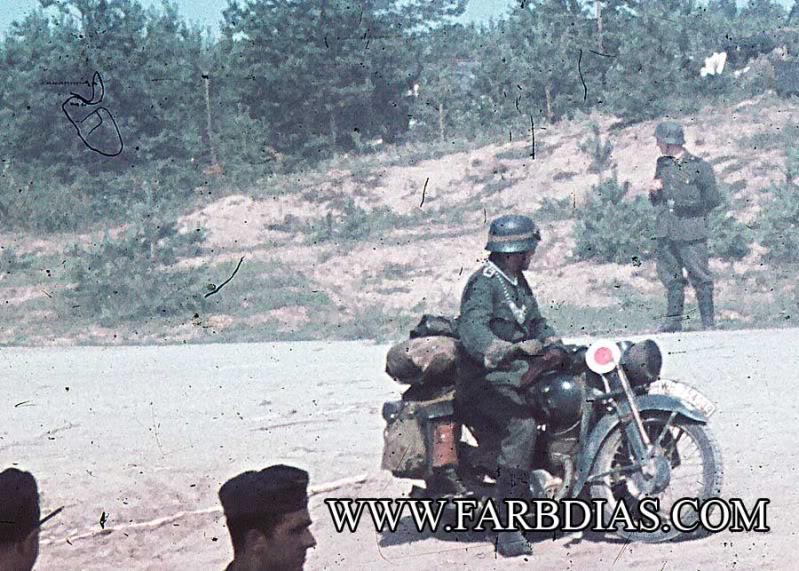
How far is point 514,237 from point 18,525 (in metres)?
3.20

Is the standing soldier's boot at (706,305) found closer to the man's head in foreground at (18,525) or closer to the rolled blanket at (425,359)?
the rolled blanket at (425,359)

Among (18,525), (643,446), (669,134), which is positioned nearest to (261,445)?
(643,446)

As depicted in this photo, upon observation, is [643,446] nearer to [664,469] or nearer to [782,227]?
[664,469]

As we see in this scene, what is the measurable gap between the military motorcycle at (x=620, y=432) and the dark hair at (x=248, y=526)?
2.56 m

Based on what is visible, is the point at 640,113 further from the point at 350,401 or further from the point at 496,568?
the point at 496,568

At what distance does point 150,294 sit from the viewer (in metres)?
19.4

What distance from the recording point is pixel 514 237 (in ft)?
20.3

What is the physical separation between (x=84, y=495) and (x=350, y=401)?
9.61 feet

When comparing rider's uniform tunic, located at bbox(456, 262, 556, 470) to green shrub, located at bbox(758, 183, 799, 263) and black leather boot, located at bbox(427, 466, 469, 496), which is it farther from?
green shrub, located at bbox(758, 183, 799, 263)

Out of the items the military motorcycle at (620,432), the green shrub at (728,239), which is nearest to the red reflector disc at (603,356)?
the military motorcycle at (620,432)

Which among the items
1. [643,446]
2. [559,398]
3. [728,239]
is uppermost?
[559,398]

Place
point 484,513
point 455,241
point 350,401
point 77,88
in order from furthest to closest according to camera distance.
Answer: point 455,241, point 77,88, point 350,401, point 484,513

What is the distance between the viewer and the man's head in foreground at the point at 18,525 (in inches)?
136

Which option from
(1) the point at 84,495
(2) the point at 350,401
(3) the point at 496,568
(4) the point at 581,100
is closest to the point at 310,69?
(4) the point at 581,100
